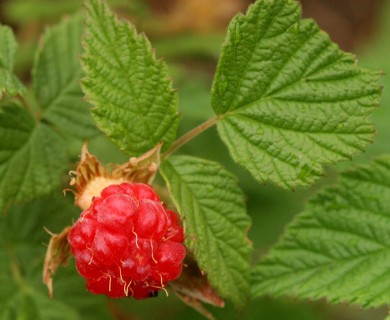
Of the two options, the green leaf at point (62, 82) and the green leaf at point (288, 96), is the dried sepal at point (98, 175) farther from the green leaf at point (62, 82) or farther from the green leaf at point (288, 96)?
the green leaf at point (62, 82)

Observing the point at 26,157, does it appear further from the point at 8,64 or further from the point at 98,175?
the point at 98,175

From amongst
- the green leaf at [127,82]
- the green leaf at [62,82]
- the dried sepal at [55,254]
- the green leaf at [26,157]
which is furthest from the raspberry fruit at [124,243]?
the green leaf at [62,82]

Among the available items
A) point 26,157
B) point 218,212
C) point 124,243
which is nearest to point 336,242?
point 218,212

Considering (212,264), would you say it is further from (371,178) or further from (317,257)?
(371,178)

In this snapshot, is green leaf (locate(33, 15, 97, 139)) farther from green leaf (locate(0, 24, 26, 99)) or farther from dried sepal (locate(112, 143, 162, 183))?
dried sepal (locate(112, 143, 162, 183))

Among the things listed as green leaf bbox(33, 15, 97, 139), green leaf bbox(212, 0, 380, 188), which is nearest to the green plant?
green leaf bbox(212, 0, 380, 188)

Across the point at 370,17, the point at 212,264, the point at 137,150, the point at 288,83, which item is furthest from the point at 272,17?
the point at 370,17
